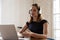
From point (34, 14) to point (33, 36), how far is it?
1.26 ft

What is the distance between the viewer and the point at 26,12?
4281mm

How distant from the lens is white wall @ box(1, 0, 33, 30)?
4.23 metres

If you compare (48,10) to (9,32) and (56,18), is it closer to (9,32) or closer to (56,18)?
(56,18)

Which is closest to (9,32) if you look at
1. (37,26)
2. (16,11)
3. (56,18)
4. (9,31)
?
(9,31)

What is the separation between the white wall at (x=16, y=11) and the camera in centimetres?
423

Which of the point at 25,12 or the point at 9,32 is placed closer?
the point at 9,32

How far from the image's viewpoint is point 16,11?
4.27 metres

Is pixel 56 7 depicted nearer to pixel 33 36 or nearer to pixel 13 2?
pixel 13 2

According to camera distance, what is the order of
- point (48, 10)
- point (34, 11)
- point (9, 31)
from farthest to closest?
point (48, 10), point (34, 11), point (9, 31)

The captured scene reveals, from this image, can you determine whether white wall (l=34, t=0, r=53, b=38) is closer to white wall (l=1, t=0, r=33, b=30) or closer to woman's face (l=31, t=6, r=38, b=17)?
white wall (l=1, t=0, r=33, b=30)

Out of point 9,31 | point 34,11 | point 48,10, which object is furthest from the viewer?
point 48,10

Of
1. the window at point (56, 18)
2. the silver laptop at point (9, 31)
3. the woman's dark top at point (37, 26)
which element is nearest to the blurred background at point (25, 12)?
the window at point (56, 18)

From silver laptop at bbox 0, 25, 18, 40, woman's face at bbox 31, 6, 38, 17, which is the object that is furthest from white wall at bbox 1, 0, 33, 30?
silver laptop at bbox 0, 25, 18, 40

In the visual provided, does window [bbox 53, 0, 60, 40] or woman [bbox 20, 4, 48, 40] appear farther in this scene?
window [bbox 53, 0, 60, 40]
